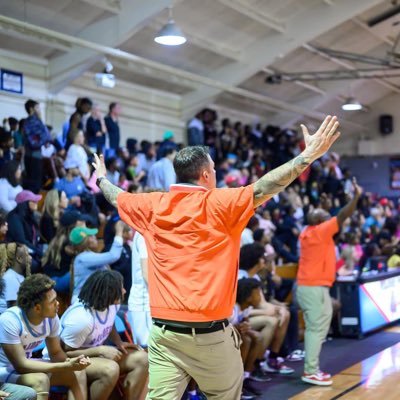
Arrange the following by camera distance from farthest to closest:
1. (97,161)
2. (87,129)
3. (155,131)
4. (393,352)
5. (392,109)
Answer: (392,109)
(155,131)
(87,129)
(393,352)
(97,161)

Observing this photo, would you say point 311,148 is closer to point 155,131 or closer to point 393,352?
point 393,352

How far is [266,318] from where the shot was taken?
7.27 meters

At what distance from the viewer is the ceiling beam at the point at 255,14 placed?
39.8 ft

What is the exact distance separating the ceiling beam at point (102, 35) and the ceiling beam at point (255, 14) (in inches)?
67.2

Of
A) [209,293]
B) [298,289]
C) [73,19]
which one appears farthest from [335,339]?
[209,293]

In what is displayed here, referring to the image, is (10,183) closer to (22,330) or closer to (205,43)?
(22,330)

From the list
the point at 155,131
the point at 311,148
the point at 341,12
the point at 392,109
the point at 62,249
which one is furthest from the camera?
the point at 392,109

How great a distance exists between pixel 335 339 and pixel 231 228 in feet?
22.1

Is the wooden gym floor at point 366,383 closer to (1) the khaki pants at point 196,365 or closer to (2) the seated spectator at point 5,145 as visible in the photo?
(1) the khaki pants at point 196,365

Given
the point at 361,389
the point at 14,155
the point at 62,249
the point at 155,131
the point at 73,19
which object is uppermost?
the point at 73,19

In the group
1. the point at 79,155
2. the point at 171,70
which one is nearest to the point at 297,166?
the point at 79,155

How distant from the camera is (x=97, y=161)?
4133mm

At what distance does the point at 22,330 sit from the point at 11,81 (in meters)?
6.82

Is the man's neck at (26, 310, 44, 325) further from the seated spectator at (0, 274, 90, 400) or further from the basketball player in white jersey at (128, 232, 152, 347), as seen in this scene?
the basketball player in white jersey at (128, 232, 152, 347)
